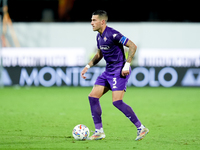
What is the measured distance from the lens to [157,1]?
1022 inches

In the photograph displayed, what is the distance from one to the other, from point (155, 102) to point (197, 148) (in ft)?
24.1

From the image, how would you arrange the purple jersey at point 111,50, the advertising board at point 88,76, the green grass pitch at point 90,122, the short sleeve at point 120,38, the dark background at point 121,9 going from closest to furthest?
the green grass pitch at point 90,122
the short sleeve at point 120,38
the purple jersey at point 111,50
the advertising board at point 88,76
the dark background at point 121,9

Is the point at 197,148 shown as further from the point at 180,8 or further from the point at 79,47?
the point at 180,8

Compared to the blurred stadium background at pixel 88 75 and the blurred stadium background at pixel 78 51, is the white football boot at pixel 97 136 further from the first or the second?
the blurred stadium background at pixel 78 51

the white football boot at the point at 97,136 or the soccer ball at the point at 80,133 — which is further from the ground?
the soccer ball at the point at 80,133

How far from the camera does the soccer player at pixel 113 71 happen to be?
6.46m

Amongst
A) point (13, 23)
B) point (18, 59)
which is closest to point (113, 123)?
point (18, 59)

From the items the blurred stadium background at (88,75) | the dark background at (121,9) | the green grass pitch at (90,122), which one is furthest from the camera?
the dark background at (121,9)

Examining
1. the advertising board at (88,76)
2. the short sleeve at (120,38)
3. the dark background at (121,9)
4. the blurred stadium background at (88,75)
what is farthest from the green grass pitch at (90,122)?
the dark background at (121,9)

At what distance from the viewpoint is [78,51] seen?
20.8 m

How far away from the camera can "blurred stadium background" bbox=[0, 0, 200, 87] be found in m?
18.3

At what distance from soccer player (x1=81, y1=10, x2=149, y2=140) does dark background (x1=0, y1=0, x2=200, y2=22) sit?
1898 cm

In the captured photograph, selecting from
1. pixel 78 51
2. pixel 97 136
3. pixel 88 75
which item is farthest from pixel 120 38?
pixel 78 51

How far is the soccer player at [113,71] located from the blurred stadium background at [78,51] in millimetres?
11515
